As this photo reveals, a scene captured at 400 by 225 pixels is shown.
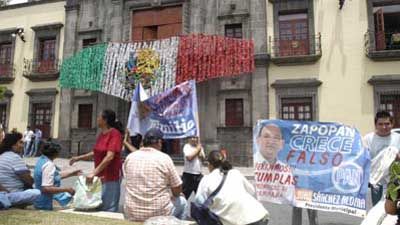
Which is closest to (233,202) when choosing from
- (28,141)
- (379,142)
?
(379,142)

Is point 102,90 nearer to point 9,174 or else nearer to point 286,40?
point 286,40

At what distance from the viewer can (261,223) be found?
15.2ft

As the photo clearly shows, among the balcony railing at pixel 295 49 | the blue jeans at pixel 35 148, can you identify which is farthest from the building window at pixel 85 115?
the balcony railing at pixel 295 49

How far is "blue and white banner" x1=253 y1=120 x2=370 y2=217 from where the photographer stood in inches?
201

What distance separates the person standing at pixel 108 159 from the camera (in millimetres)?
5711

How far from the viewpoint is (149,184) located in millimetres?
4867

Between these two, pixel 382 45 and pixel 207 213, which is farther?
pixel 382 45

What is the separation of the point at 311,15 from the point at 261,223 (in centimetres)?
1601

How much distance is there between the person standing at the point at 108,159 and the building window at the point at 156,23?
50.5 feet

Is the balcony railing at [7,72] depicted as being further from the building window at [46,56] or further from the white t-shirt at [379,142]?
the white t-shirt at [379,142]

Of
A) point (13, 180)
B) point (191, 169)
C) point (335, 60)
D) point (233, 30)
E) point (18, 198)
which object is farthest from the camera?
point (233, 30)

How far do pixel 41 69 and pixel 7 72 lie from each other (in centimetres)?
254

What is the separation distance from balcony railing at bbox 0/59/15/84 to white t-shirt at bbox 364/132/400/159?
23020mm

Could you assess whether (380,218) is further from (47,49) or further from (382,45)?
(47,49)
